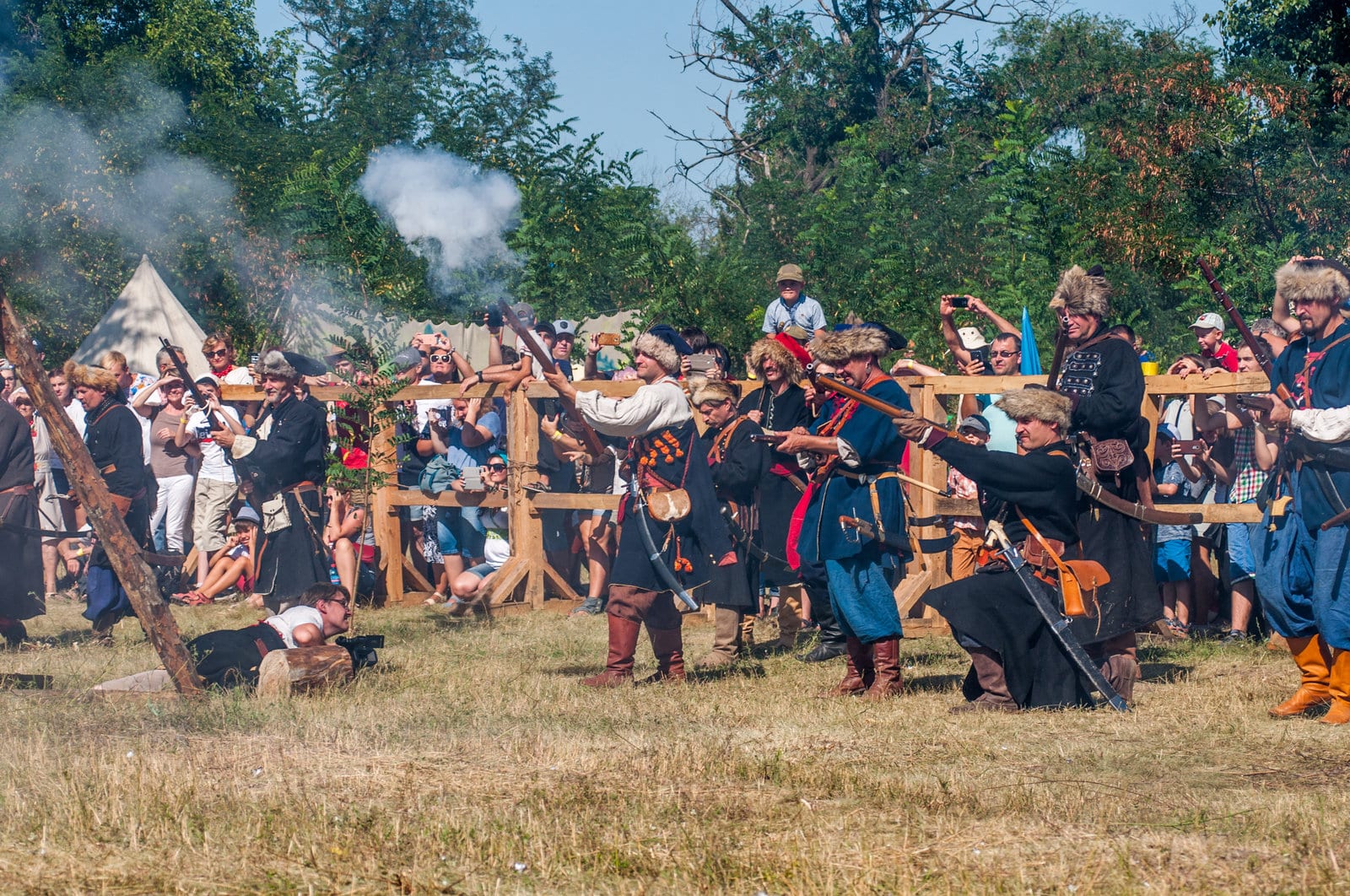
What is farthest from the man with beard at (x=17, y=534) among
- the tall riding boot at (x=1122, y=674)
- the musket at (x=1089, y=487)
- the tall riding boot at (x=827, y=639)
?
the tall riding boot at (x=1122, y=674)

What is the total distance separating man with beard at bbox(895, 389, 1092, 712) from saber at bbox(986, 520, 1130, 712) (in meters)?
0.07

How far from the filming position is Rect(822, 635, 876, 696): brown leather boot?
803cm

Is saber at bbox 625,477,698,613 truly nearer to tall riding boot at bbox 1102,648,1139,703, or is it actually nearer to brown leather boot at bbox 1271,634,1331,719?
tall riding boot at bbox 1102,648,1139,703

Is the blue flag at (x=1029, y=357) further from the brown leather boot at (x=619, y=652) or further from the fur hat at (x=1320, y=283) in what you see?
the brown leather boot at (x=619, y=652)

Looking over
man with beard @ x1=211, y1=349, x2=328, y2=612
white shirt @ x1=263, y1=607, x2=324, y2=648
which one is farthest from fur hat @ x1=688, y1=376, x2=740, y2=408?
man with beard @ x1=211, y1=349, x2=328, y2=612

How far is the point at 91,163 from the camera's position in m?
24.4

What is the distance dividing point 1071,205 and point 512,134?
8.43 meters

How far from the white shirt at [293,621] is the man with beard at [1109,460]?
391cm

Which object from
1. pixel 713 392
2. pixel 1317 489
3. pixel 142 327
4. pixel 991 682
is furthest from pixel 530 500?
pixel 142 327

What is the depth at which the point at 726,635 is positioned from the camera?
31.7 ft

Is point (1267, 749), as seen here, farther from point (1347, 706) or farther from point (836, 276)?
point (836, 276)

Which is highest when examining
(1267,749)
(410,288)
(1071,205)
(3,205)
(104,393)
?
(3,205)

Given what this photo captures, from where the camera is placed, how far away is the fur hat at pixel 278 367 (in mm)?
10148

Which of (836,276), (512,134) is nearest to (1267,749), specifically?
(836,276)
